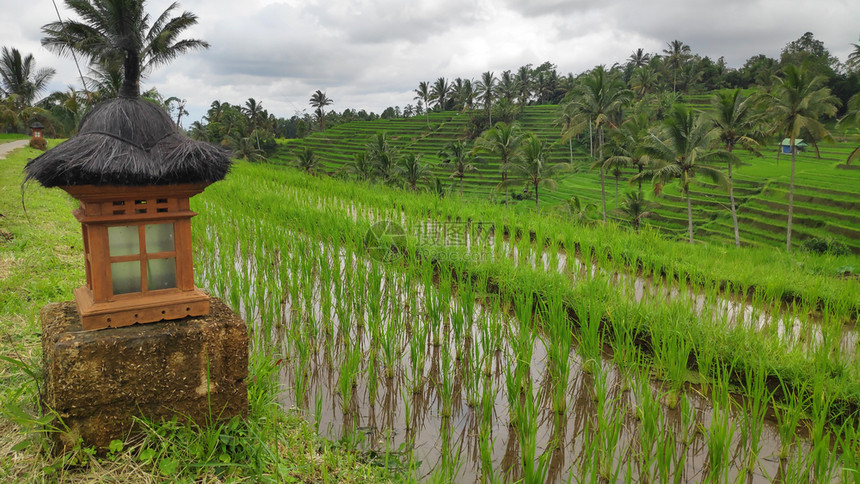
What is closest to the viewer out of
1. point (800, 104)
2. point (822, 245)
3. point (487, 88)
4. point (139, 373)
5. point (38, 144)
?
point (139, 373)

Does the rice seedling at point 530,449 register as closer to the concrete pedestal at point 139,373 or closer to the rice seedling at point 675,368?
the rice seedling at point 675,368

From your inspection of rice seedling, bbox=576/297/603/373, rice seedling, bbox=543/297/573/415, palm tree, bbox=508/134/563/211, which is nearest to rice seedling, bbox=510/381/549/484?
rice seedling, bbox=543/297/573/415

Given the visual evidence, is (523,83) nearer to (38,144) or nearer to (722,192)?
(722,192)

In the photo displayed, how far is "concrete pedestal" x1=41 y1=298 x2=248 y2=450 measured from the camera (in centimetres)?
201

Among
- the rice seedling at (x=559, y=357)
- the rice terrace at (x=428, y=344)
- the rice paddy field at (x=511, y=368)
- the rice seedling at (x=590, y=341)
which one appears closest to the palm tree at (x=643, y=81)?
the rice terrace at (x=428, y=344)

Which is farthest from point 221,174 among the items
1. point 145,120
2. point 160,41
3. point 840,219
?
point 840,219

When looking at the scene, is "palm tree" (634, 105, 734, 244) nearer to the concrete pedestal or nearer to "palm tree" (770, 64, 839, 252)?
"palm tree" (770, 64, 839, 252)

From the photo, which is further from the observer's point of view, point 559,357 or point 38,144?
point 38,144

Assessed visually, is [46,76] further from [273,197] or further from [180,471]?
[180,471]

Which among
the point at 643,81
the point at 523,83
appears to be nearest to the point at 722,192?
the point at 643,81

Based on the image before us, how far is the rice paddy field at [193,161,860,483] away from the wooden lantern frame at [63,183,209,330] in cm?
74

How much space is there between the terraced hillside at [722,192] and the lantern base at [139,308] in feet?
29.2

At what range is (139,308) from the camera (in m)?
2.21

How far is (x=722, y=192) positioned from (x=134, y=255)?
2973cm
